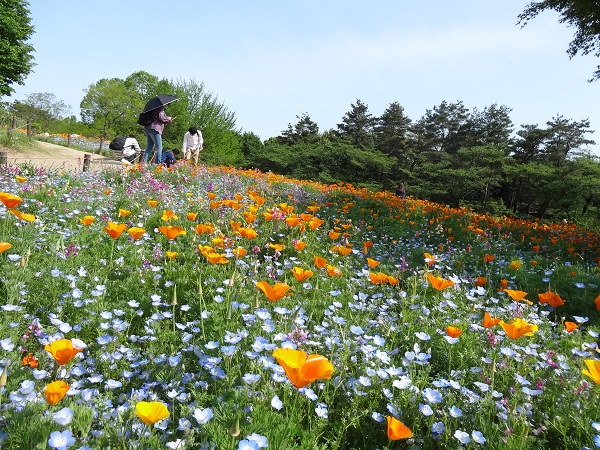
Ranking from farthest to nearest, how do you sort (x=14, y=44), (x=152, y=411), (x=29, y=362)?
(x=14, y=44) → (x=29, y=362) → (x=152, y=411)

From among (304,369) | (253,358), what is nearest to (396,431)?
(304,369)

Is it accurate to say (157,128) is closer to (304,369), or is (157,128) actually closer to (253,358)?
(253,358)

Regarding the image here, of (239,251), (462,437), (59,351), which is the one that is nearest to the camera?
(59,351)

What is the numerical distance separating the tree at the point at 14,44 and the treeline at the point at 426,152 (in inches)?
127

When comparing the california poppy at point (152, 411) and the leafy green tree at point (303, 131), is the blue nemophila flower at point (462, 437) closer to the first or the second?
the california poppy at point (152, 411)

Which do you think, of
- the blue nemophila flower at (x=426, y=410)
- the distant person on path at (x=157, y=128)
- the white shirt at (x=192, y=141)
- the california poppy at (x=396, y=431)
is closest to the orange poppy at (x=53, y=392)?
the california poppy at (x=396, y=431)

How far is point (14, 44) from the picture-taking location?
28.5m

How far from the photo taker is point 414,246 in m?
5.59

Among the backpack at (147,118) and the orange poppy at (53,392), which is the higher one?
the backpack at (147,118)

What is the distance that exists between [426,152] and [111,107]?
105 feet

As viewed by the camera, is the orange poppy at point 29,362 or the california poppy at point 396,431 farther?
the orange poppy at point 29,362

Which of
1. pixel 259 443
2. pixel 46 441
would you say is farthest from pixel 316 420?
pixel 46 441

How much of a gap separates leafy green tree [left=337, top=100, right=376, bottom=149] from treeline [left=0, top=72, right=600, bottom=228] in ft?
0.33

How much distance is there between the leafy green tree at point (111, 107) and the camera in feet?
127
